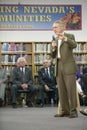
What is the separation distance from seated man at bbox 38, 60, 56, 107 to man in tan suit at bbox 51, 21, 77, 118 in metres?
2.68

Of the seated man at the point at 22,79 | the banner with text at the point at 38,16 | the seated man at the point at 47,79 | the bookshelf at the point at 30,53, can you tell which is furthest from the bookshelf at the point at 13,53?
the seated man at the point at 22,79

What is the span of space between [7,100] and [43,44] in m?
1.60

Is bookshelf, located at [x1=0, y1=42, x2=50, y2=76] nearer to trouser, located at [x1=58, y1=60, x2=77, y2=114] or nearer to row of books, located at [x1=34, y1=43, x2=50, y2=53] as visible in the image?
row of books, located at [x1=34, y1=43, x2=50, y2=53]

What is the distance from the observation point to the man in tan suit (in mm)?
5197

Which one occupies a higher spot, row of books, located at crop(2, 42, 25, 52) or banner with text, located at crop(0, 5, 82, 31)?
banner with text, located at crop(0, 5, 82, 31)

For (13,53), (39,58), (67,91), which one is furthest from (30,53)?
(67,91)

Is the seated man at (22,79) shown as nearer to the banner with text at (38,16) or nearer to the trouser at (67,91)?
the banner with text at (38,16)

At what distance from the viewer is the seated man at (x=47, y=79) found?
8.15 m

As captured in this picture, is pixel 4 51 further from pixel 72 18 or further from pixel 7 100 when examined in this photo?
pixel 72 18

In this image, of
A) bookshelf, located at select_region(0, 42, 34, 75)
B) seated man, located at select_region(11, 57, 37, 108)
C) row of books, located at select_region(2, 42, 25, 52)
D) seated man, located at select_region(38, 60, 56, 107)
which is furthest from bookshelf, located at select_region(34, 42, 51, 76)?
seated man, located at select_region(11, 57, 37, 108)

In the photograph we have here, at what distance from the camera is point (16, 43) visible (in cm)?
905

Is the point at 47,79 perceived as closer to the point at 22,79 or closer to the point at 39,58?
the point at 22,79

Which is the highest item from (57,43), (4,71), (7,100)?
(57,43)

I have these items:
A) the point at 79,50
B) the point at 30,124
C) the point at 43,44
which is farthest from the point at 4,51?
the point at 30,124
